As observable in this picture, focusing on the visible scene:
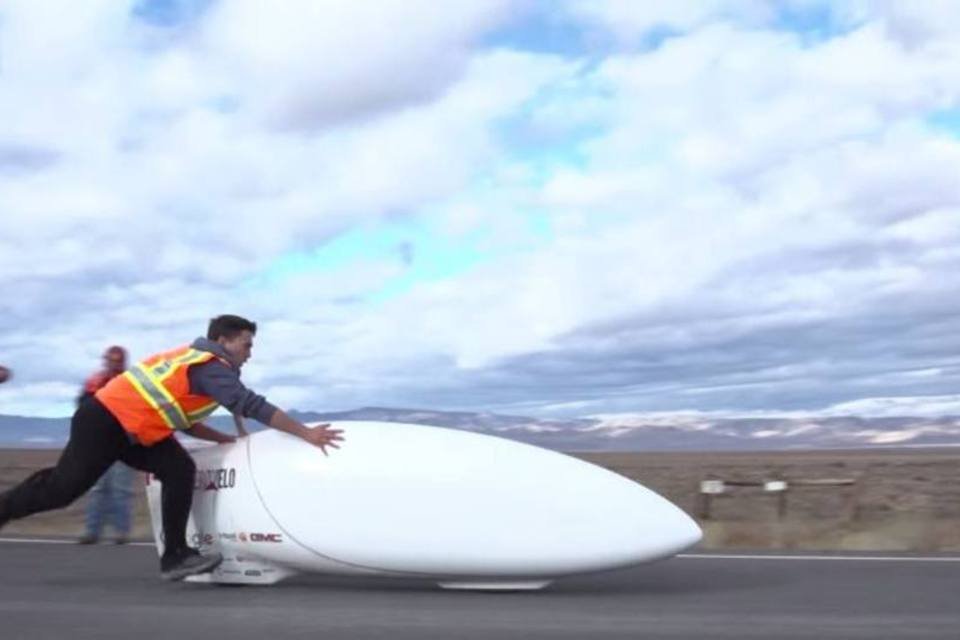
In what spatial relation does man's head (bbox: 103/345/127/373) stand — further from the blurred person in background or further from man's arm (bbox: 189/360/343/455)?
man's arm (bbox: 189/360/343/455)

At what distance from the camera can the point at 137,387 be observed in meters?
8.85

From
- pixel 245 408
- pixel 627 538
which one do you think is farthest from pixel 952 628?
pixel 245 408

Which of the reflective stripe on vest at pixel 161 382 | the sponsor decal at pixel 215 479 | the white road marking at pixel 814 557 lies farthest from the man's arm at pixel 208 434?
the white road marking at pixel 814 557

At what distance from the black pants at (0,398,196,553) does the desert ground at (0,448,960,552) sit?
4.37 meters

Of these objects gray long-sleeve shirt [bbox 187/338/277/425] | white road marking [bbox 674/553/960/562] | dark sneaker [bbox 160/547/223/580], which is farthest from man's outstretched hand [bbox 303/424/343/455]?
white road marking [bbox 674/553/960/562]

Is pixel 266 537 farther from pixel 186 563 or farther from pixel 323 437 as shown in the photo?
pixel 323 437

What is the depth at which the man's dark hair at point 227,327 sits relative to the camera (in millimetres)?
9008

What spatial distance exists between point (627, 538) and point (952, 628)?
184 centimetres

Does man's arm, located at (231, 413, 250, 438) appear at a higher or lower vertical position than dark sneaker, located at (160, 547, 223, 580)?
higher

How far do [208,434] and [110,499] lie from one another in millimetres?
3346

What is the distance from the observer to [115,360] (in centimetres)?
1226

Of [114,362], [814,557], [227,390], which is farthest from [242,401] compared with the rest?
[814,557]

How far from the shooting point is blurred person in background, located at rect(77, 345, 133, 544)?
1222 cm

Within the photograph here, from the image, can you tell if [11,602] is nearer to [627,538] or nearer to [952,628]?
[627,538]
